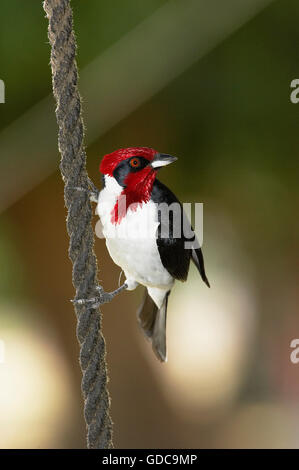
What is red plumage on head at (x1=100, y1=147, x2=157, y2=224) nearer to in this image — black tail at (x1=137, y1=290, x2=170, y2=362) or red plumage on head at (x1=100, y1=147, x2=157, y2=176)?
red plumage on head at (x1=100, y1=147, x2=157, y2=176)

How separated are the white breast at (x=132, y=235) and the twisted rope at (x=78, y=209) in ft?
0.61

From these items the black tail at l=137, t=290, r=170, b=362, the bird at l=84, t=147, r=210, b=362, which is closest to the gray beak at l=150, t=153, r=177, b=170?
the bird at l=84, t=147, r=210, b=362

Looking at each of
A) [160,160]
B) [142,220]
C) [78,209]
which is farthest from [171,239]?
[78,209]

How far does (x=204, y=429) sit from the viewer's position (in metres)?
2.64

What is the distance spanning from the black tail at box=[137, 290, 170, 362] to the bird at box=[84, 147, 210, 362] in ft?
0.48

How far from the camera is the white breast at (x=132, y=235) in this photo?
3.96ft

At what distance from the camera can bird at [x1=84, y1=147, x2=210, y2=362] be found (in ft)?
3.87

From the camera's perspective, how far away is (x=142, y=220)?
4.06 feet

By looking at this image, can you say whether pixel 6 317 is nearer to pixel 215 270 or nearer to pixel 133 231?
pixel 215 270

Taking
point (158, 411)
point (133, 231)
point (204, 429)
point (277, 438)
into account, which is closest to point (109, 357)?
point (158, 411)

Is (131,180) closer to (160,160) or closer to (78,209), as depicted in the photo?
(160,160)

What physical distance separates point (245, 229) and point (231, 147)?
34 centimetres

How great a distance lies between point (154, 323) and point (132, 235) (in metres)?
0.39

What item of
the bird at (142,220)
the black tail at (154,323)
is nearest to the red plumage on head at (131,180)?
the bird at (142,220)
